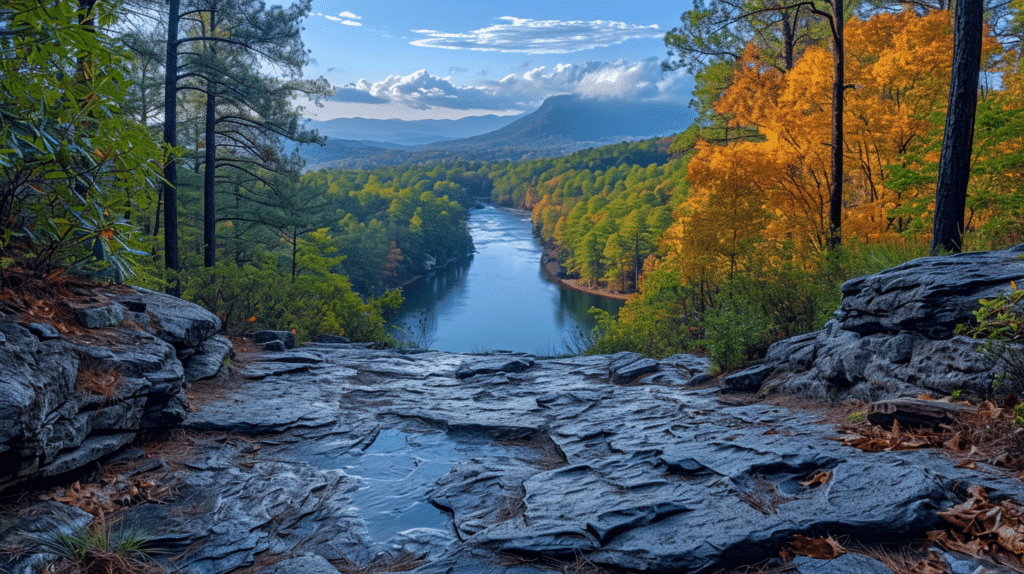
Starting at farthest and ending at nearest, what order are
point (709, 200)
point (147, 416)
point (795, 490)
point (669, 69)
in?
point (669, 69), point (709, 200), point (147, 416), point (795, 490)

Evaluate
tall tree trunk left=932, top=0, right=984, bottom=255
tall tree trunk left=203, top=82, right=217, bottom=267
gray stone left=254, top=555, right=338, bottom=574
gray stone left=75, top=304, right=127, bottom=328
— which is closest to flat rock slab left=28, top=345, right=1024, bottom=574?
gray stone left=254, top=555, right=338, bottom=574

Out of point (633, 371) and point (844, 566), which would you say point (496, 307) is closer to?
point (633, 371)

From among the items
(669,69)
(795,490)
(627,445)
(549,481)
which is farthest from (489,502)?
(669,69)

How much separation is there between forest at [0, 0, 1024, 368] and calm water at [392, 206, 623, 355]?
708cm

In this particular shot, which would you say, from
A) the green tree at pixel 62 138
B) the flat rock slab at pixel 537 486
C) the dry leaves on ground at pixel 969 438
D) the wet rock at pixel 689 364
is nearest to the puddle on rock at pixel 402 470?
the flat rock slab at pixel 537 486

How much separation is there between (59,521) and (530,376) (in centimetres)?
748

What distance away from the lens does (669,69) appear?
19.4 meters

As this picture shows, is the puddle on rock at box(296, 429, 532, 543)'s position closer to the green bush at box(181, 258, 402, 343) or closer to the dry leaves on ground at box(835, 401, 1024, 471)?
the dry leaves on ground at box(835, 401, 1024, 471)

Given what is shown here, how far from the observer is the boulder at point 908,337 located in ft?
14.4

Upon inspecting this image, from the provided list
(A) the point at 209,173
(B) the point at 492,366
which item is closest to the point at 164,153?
(B) the point at 492,366

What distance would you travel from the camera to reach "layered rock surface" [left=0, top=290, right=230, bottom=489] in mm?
3359

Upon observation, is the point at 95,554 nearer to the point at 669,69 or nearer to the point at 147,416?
the point at 147,416

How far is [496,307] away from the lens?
44500mm

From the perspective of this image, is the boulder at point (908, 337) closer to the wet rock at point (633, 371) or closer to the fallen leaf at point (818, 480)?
the fallen leaf at point (818, 480)
